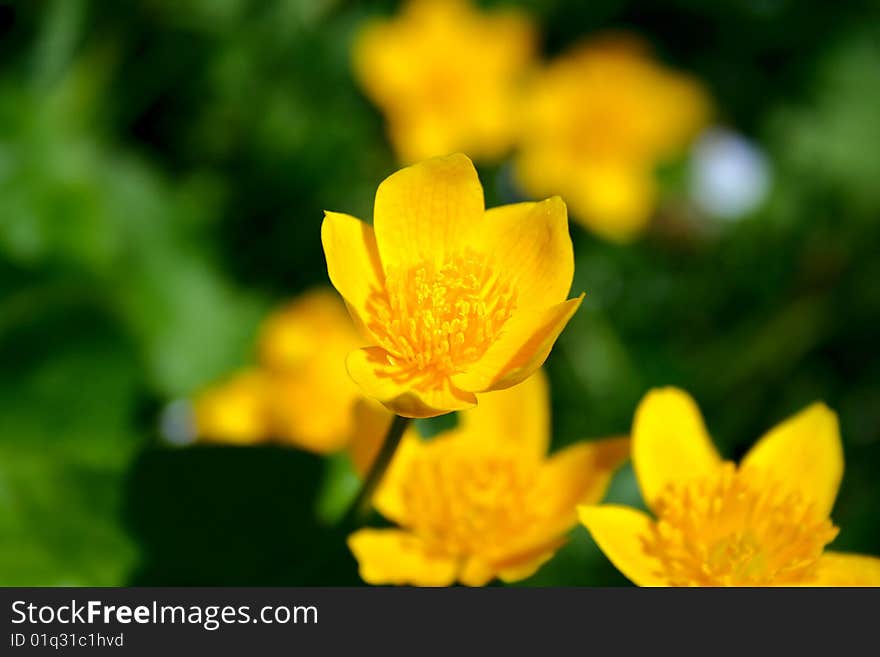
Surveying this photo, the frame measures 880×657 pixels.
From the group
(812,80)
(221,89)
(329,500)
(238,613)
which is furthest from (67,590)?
(812,80)

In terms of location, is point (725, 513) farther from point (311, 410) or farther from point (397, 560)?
point (311, 410)

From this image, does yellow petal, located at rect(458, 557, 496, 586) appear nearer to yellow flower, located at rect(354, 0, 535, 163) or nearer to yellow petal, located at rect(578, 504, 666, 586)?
yellow petal, located at rect(578, 504, 666, 586)

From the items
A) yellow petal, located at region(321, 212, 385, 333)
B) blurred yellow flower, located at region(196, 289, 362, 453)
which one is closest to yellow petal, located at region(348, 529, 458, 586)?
yellow petal, located at region(321, 212, 385, 333)

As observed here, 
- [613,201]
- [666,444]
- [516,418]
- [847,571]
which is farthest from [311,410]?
[613,201]

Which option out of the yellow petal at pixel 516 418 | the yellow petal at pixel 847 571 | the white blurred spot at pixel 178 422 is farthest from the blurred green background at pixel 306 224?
the yellow petal at pixel 847 571

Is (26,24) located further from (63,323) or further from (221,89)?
(63,323)

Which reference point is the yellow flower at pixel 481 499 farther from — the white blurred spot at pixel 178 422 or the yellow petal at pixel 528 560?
the white blurred spot at pixel 178 422
